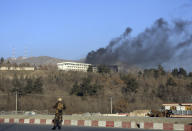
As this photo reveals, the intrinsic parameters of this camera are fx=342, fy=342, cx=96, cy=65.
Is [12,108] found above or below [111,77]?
below

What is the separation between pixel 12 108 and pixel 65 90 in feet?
79.8

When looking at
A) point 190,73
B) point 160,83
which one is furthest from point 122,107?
point 190,73

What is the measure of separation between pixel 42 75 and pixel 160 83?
39724 mm

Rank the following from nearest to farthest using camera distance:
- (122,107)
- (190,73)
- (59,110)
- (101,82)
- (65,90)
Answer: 1. (59,110)
2. (122,107)
3. (65,90)
4. (101,82)
5. (190,73)

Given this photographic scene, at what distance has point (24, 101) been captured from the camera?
81.1 meters

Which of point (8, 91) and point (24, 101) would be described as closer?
point (24, 101)

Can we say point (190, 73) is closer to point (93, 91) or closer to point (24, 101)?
point (93, 91)

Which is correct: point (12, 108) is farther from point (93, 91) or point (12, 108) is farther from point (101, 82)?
point (101, 82)

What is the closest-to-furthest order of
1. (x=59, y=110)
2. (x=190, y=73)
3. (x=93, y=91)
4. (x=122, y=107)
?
(x=59, y=110)
(x=122, y=107)
(x=93, y=91)
(x=190, y=73)

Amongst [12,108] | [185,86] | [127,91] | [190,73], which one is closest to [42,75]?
[127,91]

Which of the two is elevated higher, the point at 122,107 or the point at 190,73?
the point at 190,73

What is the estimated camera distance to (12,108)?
252 feet

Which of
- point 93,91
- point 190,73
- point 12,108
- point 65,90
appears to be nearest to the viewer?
point 12,108

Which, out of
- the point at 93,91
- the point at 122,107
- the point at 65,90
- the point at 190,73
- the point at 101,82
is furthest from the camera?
the point at 190,73
